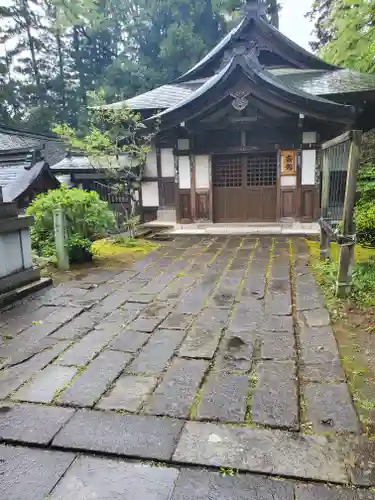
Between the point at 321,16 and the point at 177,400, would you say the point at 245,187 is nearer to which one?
the point at 177,400

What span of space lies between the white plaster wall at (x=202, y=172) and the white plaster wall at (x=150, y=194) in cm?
159

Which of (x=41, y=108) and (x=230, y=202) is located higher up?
(x=41, y=108)

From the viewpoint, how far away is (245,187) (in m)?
10.9

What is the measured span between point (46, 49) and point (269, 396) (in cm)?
3751

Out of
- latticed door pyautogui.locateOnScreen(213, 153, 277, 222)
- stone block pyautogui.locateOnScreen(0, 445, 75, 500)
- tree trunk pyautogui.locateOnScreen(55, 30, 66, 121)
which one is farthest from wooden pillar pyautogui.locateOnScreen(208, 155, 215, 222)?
tree trunk pyautogui.locateOnScreen(55, 30, 66, 121)

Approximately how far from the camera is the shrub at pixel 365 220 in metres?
4.78

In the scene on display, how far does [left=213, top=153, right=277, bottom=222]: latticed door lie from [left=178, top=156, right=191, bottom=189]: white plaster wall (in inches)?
31.2

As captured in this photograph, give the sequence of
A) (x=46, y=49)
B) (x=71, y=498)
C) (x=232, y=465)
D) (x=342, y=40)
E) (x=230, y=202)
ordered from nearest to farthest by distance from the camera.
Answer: (x=71, y=498) < (x=232, y=465) < (x=342, y=40) < (x=230, y=202) < (x=46, y=49)

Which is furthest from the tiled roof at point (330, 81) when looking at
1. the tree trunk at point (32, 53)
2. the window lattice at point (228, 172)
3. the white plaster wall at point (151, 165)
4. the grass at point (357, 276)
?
the tree trunk at point (32, 53)

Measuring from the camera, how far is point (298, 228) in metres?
9.89

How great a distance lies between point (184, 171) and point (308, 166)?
362 cm

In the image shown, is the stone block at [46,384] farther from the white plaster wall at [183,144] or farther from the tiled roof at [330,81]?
the tiled roof at [330,81]

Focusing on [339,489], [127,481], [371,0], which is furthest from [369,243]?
[371,0]

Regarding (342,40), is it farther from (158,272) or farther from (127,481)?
(127,481)
